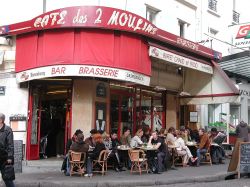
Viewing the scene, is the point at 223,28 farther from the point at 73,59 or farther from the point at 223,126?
the point at 73,59

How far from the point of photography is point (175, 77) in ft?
66.1

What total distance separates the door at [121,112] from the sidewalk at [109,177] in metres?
2.87

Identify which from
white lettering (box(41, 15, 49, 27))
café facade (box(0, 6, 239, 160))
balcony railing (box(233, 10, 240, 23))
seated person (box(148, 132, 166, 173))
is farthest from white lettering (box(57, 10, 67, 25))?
balcony railing (box(233, 10, 240, 23))

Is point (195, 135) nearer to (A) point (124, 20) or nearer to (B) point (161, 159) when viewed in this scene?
(B) point (161, 159)

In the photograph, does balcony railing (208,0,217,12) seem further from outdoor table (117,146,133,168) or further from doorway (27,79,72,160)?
outdoor table (117,146,133,168)

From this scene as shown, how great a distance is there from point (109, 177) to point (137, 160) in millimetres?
1223

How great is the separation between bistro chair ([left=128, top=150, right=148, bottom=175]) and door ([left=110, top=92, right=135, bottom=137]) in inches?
107

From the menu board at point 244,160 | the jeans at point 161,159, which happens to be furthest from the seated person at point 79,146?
the menu board at point 244,160

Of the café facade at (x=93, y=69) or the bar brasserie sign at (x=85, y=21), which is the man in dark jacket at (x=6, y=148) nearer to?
the café facade at (x=93, y=69)

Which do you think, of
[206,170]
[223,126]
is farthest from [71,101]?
[223,126]

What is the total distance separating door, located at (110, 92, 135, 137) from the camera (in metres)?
16.9

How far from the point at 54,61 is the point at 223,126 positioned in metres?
11.8

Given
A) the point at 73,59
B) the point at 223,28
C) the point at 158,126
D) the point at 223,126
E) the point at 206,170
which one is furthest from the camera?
the point at 223,28

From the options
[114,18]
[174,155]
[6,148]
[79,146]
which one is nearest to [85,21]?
[114,18]
